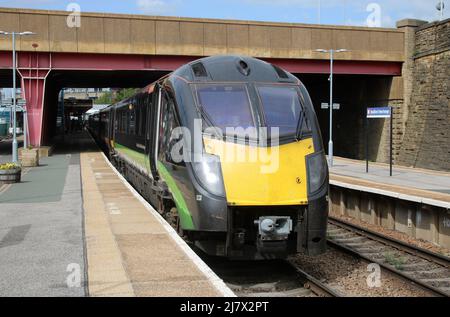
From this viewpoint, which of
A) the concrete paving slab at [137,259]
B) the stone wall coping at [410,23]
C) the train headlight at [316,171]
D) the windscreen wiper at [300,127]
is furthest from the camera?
the stone wall coping at [410,23]

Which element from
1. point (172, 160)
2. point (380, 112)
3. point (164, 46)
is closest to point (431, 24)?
point (380, 112)

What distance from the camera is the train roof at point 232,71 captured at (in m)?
8.81

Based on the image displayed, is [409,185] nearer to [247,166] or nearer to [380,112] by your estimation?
[380,112]

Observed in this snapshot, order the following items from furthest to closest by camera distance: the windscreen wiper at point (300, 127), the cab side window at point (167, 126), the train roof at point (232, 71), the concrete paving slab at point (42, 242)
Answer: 1. the cab side window at point (167, 126)
2. the train roof at point (232, 71)
3. the windscreen wiper at point (300, 127)
4. the concrete paving slab at point (42, 242)

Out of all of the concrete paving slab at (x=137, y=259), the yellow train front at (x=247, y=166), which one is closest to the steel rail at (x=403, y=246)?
the yellow train front at (x=247, y=166)

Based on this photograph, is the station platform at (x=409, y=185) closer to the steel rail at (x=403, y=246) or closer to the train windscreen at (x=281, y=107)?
the steel rail at (x=403, y=246)

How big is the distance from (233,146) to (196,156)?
0.56 m

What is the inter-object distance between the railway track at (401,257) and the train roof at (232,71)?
383 cm

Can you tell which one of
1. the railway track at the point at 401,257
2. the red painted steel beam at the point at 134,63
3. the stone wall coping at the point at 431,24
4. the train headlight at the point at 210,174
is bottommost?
the railway track at the point at 401,257

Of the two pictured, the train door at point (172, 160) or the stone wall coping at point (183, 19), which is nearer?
the train door at point (172, 160)

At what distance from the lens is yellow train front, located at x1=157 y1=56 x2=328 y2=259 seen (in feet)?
24.7

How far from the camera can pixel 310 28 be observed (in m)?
36.1
